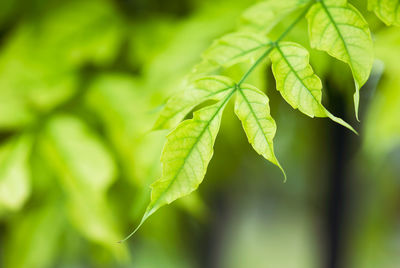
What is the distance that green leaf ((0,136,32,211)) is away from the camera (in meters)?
0.50

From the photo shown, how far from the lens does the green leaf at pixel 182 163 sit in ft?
0.78

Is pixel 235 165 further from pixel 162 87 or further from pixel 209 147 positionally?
pixel 209 147

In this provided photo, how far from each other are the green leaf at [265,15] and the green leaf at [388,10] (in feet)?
0.23

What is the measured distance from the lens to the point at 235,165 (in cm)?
83

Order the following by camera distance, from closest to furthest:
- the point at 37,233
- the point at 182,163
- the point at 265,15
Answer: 1. the point at 182,163
2. the point at 265,15
3. the point at 37,233

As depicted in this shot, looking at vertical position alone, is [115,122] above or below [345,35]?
below

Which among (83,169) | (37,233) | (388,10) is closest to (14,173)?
(83,169)

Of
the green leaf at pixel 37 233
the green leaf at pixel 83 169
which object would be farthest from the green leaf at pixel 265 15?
the green leaf at pixel 37 233

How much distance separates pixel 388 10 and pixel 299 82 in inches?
3.2

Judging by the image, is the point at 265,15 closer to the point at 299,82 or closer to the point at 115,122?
the point at 299,82

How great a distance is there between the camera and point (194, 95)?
271 millimetres

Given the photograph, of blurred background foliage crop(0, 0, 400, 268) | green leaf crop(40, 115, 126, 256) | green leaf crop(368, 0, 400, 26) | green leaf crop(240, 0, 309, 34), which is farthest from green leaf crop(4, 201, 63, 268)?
green leaf crop(368, 0, 400, 26)

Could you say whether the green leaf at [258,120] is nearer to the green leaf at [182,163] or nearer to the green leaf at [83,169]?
the green leaf at [182,163]

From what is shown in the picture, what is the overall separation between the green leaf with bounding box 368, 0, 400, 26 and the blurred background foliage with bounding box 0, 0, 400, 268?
9cm
